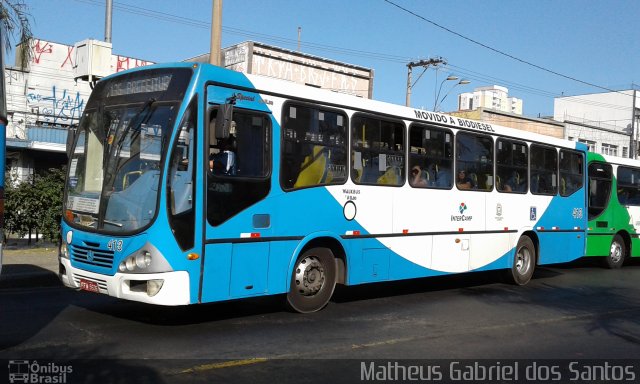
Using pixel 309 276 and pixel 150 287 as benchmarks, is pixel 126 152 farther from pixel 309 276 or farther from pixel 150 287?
pixel 309 276

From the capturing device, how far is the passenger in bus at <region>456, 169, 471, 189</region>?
11118 mm

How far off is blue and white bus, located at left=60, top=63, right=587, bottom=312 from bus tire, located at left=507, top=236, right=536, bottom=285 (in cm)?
201

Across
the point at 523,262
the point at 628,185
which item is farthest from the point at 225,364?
the point at 628,185

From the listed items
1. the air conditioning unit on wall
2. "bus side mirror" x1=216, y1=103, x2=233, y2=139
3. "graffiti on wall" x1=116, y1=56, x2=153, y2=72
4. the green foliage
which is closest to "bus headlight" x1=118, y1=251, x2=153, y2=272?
"bus side mirror" x1=216, y1=103, x2=233, y2=139

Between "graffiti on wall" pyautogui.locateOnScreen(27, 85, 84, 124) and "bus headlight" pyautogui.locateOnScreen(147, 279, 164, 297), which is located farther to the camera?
"graffiti on wall" pyautogui.locateOnScreen(27, 85, 84, 124)

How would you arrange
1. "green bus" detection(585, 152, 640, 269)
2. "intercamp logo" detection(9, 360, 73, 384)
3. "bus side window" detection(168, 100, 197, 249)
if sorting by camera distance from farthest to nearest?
1. "green bus" detection(585, 152, 640, 269)
2. "bus side window" detection(168, 100, 197, 249)
3. "intercamp logo" detection(9, 360, 73, 384)

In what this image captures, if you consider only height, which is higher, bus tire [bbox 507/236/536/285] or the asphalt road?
bus tire [bbox 507/236/536/285]

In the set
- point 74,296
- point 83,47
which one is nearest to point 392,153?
point 74,296

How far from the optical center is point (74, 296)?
9375mm

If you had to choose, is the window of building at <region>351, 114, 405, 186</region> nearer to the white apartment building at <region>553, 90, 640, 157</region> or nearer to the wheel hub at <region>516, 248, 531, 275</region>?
the wheel hub at <region>516, 248, 531, 275</region>

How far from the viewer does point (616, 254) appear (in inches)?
682

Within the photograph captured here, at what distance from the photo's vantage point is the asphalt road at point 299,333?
5.84 meters

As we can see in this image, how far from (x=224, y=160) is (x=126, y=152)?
1.15 meters

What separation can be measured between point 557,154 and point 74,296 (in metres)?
10.5
